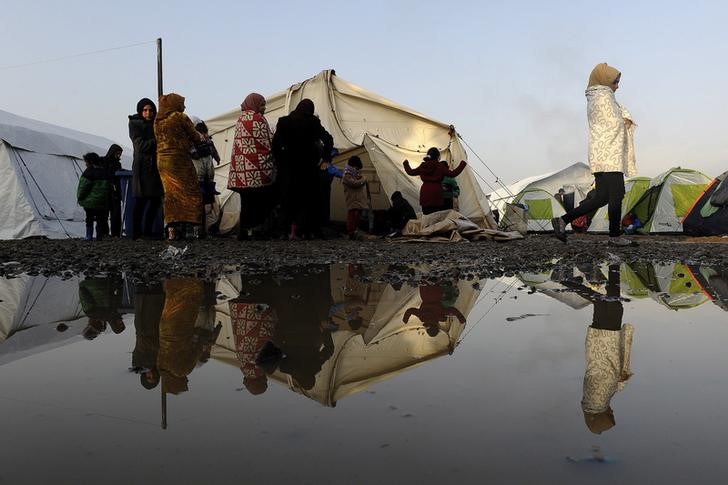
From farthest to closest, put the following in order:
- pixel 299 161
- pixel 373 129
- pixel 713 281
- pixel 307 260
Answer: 1. pixel 373 129
2. pixel 299 161
3. pixel 307 260
4. pixel 713 281

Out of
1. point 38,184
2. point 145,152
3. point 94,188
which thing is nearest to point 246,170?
point 145,152

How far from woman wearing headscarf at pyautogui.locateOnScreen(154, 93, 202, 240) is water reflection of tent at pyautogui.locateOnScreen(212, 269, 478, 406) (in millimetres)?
5451

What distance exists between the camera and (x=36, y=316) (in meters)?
2.73

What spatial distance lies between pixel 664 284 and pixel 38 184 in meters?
13.3

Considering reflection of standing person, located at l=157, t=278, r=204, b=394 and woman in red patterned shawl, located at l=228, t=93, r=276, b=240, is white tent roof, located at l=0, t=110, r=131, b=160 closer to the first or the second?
woman in red patterned shawl, located at l=228, t=93, r=276, b=240

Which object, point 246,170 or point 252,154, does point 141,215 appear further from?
point 252,154

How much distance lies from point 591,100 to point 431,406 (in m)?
7.30

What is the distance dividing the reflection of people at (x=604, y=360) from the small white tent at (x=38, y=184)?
1286cm

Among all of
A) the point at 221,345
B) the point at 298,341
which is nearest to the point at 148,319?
the point at 221,345

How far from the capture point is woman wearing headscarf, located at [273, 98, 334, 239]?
8.27 meters

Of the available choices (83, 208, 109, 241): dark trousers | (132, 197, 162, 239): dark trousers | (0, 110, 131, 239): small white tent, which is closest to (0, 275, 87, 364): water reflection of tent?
(132, 197, 162, 239): dark trousers

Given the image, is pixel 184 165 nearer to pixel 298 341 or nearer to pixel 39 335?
pixel 39 335

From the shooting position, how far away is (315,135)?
27.9ft

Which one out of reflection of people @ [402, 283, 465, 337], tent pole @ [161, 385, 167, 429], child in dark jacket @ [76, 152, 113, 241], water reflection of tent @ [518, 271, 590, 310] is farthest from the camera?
child in dark jacket @ [76, 152, 113, 241]
